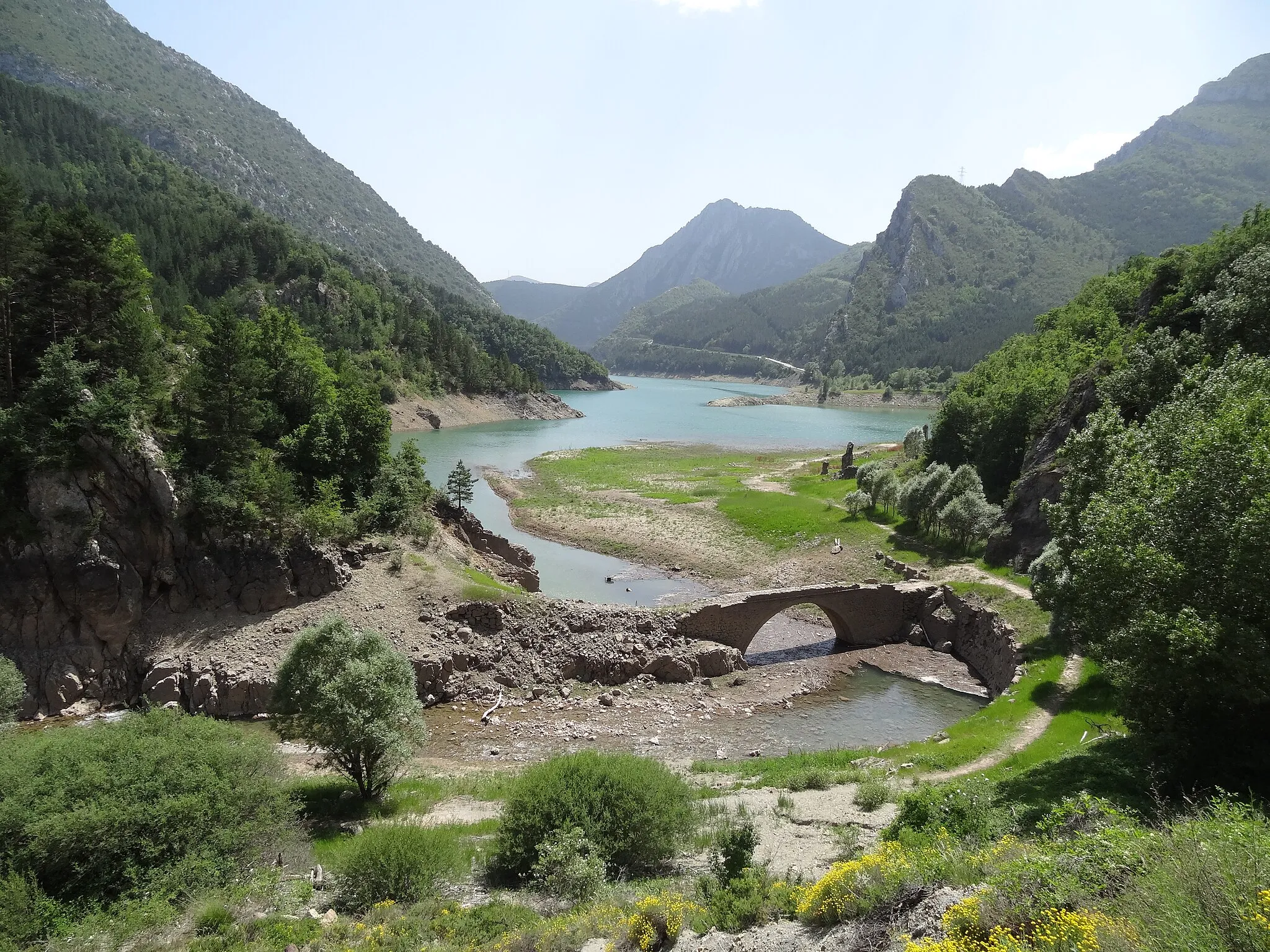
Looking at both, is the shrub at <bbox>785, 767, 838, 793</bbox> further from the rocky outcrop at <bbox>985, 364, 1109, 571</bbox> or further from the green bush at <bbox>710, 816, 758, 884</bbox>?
the rocky outcrop at <bbox>985, 364, 1109, 571</bbox>

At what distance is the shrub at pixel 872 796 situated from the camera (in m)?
20.8

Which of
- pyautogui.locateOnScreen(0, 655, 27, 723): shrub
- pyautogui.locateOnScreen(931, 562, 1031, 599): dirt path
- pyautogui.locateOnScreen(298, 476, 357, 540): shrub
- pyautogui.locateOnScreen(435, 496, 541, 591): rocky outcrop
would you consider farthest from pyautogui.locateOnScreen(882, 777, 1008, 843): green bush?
pyautogui.locateOnScreen(435, 496, 541, 591): rocky outcrop

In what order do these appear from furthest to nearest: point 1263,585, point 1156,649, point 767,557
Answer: point 767,557 → point 1156,649 → point 1263,585

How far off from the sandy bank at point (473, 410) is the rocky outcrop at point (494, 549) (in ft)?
243

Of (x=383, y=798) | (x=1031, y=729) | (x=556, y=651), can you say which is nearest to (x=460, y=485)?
(x=556, y=651)

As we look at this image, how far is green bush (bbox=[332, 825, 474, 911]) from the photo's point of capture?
49.2 feet

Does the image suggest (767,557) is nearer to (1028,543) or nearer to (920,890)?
(1028,543)

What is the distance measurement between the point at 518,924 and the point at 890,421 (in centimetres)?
16179

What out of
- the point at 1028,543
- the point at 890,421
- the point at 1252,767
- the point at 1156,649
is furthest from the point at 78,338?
the point at 890,421

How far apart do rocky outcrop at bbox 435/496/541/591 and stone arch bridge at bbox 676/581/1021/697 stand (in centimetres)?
1300

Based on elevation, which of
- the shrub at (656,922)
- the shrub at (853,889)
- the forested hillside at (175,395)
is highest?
the forested hillside at (175,395)

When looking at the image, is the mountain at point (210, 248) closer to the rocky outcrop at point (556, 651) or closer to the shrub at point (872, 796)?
the rocky outcrop at point (556, 651)

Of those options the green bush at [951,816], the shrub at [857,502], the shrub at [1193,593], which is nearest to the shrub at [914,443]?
the shrub at [857,502]

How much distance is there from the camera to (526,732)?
101 ft
